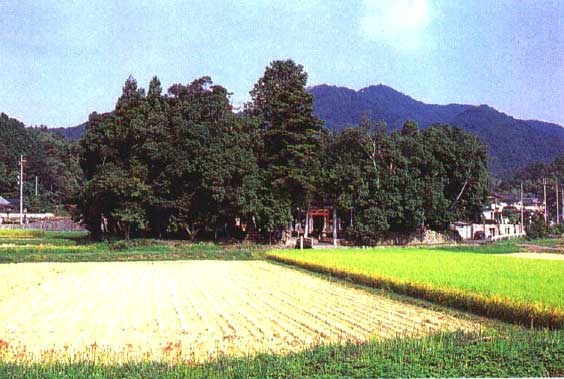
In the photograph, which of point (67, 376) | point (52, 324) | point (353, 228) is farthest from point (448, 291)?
point (353, 228)

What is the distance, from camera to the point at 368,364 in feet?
24.8

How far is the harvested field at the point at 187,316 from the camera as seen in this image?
392 inches

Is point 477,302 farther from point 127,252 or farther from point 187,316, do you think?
point 127,252

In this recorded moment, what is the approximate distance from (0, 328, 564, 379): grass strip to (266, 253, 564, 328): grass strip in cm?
277

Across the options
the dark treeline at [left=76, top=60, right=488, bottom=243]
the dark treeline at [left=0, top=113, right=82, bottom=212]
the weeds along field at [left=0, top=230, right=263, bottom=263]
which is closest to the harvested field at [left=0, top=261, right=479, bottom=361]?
the weeds along field at [left=0, top=230, right=263, bottom=263]


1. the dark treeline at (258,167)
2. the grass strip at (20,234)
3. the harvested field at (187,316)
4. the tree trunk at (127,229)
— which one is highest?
the dark treeline at (258,167)

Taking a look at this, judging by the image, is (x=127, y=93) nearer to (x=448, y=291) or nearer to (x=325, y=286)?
(x=325, y=286)

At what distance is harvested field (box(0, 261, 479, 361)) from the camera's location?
392 inches

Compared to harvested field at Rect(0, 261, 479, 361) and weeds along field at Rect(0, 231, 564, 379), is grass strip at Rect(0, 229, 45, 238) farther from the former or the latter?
harvested field at Rect(0, 261, 479, 361)

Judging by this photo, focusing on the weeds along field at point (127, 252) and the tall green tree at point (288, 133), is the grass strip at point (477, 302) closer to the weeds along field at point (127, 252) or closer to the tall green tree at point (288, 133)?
the weeds along field at point (127, 252)

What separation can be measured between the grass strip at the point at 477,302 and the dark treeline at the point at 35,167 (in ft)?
245

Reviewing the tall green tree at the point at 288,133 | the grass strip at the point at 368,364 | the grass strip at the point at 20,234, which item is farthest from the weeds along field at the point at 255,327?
the grass strip at the point at 20,234

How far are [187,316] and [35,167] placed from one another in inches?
3604

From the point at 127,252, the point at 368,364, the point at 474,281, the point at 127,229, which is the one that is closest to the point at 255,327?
the point at 368,364
